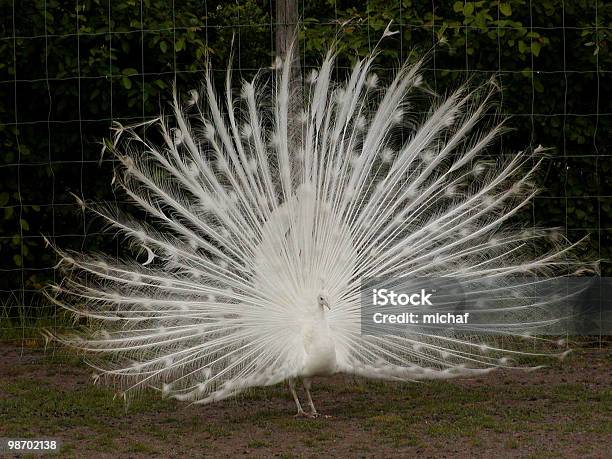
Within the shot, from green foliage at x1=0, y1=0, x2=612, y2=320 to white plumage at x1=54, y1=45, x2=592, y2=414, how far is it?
5.19ft

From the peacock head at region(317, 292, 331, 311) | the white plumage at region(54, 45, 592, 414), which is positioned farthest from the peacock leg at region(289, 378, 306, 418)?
the peacock head at region(317, 292, 331, 311)

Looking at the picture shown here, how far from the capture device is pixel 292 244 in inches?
293

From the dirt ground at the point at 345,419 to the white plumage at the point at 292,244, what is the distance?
0.81ft

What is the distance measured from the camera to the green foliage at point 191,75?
9.42m

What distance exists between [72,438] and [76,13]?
413cm

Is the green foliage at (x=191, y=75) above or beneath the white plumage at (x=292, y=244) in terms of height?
above

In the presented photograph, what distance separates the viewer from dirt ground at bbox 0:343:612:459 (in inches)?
256

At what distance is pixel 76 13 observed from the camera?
942cm

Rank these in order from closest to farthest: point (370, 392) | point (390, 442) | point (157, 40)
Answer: point (390, 442) → point (370, 392) → point (157, 40)

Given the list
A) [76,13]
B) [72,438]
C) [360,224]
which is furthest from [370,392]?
[76,13]

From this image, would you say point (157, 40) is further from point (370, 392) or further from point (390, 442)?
point (390, 442)

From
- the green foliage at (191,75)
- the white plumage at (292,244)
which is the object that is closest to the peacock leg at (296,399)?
the white plumage at (292,244)

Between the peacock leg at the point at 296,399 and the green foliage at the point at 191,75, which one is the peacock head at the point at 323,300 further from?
the green foliage at the point at 191,75

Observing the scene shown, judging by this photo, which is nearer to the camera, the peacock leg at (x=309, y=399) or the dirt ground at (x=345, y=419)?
the dirt ground at (x=345, y=419)
